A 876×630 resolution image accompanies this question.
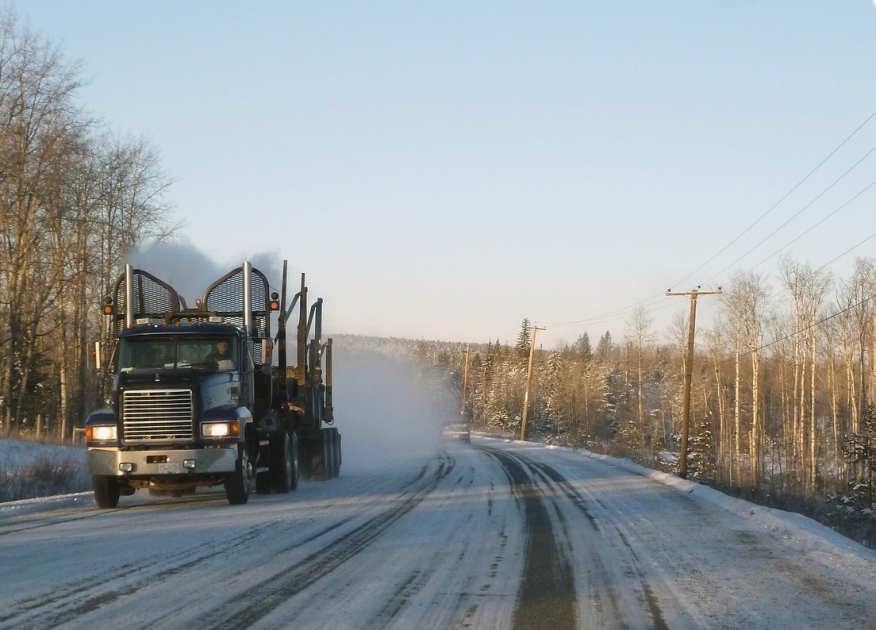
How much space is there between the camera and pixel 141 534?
11047mm

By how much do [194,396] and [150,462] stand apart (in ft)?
4.14

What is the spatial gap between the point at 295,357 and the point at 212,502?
6.66m

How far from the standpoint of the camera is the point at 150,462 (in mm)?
13688

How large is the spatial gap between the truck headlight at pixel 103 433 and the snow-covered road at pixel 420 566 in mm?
1193

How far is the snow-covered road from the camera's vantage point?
22.2 feet

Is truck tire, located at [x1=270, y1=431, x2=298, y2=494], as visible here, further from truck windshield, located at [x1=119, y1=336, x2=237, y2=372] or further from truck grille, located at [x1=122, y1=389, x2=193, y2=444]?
truck grille, located at [x1=122, y1=389, x2=193, y2=444]

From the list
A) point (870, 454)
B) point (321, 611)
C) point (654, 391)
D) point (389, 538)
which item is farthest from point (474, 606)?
point (654, 391)

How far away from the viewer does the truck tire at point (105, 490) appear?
46.5ft

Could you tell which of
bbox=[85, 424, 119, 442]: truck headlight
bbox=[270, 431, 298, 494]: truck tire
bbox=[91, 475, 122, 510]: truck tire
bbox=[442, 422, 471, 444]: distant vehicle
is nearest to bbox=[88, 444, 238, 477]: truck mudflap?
bbox=[85, 424, 119, 442]: truck headlight

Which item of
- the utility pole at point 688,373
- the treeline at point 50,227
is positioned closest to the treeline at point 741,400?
the utility pole at point 688,373

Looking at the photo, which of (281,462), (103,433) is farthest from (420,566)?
(281,462)

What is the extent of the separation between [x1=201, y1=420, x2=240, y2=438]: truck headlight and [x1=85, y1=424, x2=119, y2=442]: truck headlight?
1407mm

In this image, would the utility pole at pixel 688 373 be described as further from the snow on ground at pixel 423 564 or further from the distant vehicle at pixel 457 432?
the distant vehicle at pixel 457 432

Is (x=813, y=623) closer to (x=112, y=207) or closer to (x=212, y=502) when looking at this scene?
(x=212, y=502)
